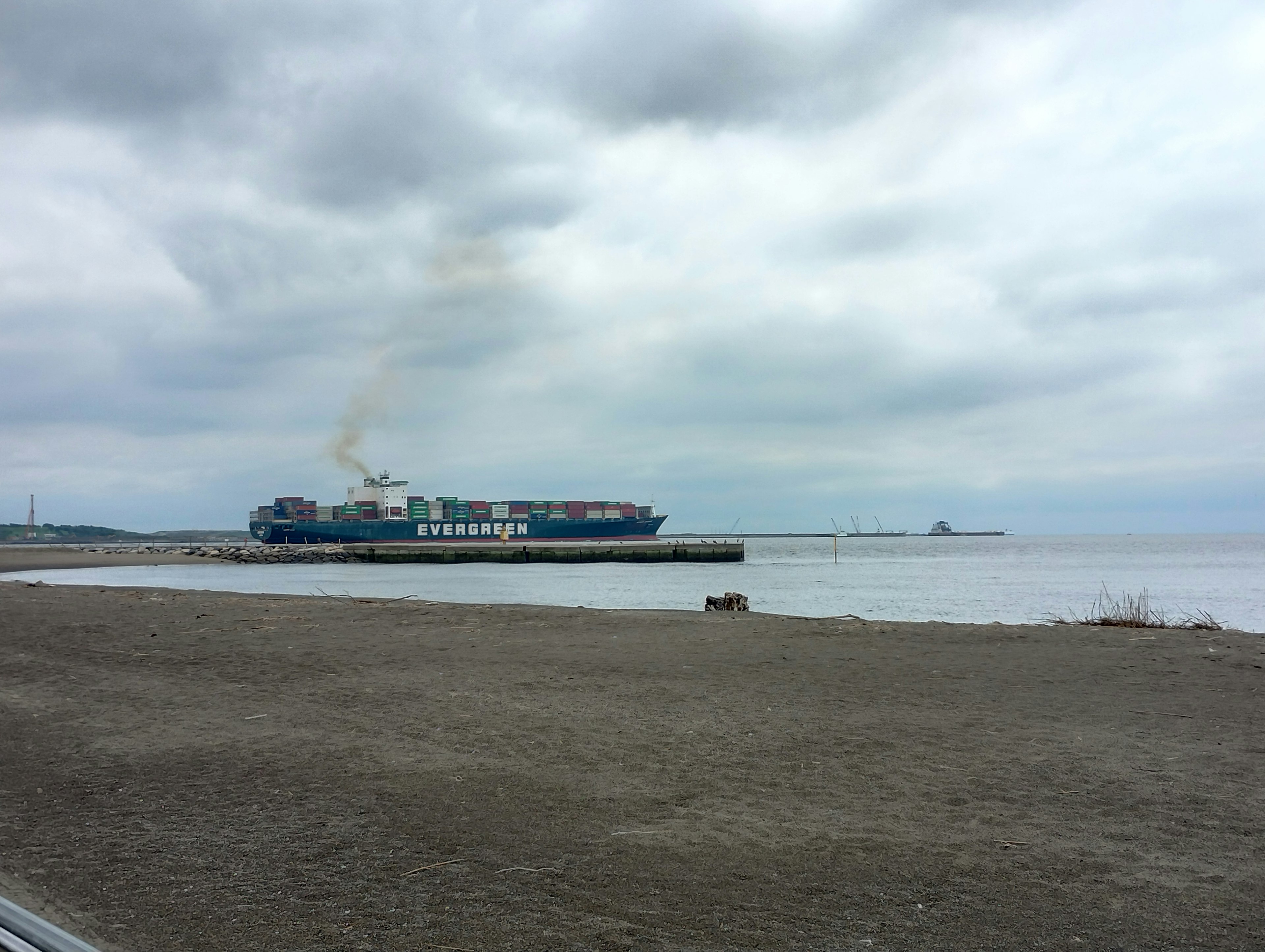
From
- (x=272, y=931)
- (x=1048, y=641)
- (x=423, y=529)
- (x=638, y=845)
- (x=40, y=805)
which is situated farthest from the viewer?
(x=423, y=529)

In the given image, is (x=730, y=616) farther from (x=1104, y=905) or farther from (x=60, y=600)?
(x=60, y=600)

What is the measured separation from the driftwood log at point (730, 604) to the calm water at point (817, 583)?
10.6ft

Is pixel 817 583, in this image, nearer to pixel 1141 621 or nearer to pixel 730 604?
pixel 730 604

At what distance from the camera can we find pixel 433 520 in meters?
87.6

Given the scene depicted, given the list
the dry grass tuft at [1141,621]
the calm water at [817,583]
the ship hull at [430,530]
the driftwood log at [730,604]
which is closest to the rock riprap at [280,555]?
the calm water at [817,583]

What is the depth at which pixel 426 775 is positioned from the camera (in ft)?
16.4

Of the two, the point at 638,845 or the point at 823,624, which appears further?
the point at 823,624

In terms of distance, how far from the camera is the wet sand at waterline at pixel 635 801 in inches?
122

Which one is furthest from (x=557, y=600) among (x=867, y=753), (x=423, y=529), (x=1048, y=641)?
(x=423, y=529)

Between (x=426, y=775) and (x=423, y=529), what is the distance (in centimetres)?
8390

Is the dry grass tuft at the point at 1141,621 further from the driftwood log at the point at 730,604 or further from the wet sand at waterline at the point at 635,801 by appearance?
the driftwood log at the point at 730,604

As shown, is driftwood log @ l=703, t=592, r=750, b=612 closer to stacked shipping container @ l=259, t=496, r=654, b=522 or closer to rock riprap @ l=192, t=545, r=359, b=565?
rock riprap @ l=192, t=545, r=359, b=565

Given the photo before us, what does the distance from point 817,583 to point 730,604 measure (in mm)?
20527

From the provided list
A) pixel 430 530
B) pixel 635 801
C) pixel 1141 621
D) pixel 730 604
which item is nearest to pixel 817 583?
pixel 730 604
